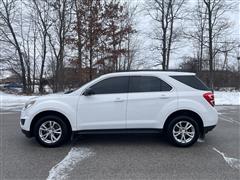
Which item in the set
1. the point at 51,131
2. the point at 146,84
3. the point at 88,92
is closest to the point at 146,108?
the point at 146,84

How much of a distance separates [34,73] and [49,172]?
86.3 ft

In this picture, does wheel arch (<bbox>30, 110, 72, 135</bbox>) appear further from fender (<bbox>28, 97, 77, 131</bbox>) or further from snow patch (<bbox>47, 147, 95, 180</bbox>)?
snow patch (<bbox>47, 147, 95, 180</bbox>)

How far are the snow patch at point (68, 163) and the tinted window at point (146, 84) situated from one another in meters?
1.84

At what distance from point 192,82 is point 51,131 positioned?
3.62 m

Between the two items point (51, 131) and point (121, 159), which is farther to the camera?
point (51, 131)

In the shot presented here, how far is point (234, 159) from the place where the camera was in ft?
16.8

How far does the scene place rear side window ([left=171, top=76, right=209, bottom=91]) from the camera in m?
6.13

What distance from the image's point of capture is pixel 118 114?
19.6ft

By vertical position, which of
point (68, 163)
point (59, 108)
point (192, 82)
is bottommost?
point (68, 163)

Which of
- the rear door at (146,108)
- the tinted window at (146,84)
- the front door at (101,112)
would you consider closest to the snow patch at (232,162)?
the rear door at (146,108)

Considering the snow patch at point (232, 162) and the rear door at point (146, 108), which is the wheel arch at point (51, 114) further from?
the snow patch at point (232, 162)

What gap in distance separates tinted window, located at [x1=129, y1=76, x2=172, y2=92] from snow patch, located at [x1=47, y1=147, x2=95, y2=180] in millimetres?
1837

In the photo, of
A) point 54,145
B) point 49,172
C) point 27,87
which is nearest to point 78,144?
point 54,145

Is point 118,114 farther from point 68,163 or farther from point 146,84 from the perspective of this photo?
point 68,163
